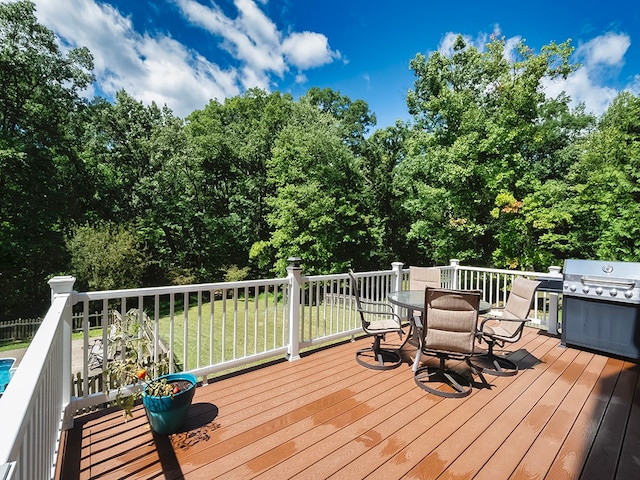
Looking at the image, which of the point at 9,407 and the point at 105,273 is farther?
the point at 105,273

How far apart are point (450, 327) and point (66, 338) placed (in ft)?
10.7

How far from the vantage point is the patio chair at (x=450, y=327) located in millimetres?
3053

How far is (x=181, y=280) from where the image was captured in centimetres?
1567

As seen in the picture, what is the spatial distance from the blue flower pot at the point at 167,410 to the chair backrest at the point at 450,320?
7.36 ft

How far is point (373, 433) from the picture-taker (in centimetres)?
251

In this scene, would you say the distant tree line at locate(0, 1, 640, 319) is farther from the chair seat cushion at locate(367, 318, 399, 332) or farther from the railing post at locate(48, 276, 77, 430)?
the railing post at locate(48, 276, 77, 430)

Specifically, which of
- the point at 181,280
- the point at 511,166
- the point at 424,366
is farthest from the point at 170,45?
the point at 424,366

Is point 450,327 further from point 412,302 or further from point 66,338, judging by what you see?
point 66,338

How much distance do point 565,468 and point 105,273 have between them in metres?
14.8

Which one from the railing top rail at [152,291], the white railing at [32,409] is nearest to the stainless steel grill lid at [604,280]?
the railing top rail at [152,291]

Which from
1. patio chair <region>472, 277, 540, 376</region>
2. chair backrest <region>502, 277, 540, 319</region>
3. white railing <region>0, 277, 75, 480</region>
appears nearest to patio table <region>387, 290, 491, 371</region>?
patio chair <region>472, 277, 540, 376</region>

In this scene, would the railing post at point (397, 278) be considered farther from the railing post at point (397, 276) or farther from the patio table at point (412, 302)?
the patio table at point (412, 302)

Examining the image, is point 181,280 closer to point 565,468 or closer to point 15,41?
point 15,41

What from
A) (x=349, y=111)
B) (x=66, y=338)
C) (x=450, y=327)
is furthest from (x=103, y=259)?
(x=349, y=111)
